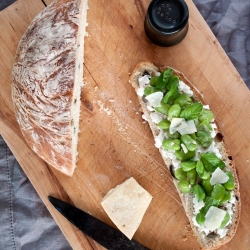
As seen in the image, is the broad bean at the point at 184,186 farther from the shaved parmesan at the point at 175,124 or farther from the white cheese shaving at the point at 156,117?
A: the white cheese shaving at the point at 156,117

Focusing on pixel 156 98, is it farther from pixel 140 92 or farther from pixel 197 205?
pixel 197 205

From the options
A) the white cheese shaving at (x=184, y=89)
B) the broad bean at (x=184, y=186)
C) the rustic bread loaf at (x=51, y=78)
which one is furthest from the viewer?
the white cheese shaving at (x=184, y=89)

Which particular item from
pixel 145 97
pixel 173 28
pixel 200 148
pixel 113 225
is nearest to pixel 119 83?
pixel 145 97

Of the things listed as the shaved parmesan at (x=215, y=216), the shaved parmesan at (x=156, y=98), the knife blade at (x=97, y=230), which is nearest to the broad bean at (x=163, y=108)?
the shaved parmesan at (x=156, y=98)

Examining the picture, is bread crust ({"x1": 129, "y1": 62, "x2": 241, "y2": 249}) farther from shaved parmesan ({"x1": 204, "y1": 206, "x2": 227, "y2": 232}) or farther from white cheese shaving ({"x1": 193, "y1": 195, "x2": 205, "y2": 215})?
shaved parmesan ({"x1": 204, "y1": 206, "x2": 227, "y2": 232})

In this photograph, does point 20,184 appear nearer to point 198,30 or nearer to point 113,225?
point 113,225

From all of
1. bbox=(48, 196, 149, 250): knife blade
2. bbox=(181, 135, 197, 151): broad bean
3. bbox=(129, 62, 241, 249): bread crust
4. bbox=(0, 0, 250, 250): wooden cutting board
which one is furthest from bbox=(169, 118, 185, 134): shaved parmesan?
bbox=(48, 196, 149, 250): knife blade

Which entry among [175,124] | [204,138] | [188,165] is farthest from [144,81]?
[188,165]
